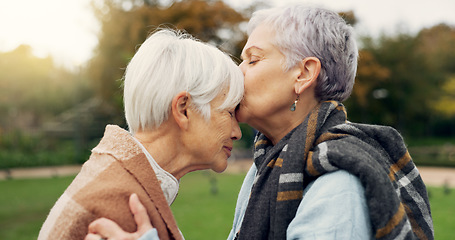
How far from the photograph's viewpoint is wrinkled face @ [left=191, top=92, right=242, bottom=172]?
2.00m

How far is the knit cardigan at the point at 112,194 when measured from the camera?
1.59 metres

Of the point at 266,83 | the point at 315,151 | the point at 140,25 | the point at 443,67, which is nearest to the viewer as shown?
the point at 315,151

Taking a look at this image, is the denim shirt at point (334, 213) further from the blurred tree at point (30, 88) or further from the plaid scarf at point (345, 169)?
the blurred tree at point (30, 88)

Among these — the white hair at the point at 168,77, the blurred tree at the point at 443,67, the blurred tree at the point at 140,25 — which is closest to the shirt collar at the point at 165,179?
the white hair at the point at 168,77

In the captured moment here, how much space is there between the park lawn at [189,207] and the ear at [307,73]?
5940 millimetres

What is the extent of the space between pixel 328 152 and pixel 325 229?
0.29 metres

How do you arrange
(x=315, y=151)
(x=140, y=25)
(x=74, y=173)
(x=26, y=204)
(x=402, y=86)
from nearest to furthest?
(x=315, y=151), (x=26, y=204), (x=74, y=173), (x=140, y=25), (x=402, y=86)

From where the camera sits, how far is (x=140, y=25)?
814 inches

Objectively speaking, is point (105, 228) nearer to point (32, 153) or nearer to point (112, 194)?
point (112, 194)

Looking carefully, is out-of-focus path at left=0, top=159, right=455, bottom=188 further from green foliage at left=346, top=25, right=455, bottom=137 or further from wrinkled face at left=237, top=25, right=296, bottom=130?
wrinkled face at left=237, top=25, right=296, bottom=130

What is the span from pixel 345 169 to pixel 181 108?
30.5 inches

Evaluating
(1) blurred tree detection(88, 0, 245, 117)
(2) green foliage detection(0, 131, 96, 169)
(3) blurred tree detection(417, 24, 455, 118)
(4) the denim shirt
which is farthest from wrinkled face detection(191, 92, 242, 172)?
(3) blurred tree detection(417, 24, 455, 118)

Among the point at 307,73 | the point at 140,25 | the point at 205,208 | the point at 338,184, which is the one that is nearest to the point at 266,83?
the point at 307,73

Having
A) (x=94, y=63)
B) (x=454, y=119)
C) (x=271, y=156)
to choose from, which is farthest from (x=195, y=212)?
(x=454, y=119)
